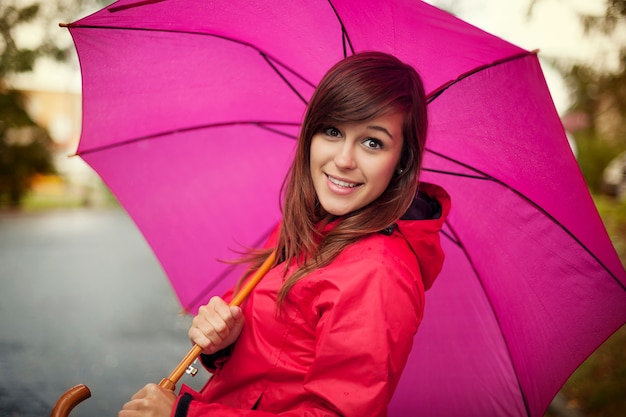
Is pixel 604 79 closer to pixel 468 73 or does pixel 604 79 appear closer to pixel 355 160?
pixel 468 73

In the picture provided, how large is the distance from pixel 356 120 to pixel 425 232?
1.63ft

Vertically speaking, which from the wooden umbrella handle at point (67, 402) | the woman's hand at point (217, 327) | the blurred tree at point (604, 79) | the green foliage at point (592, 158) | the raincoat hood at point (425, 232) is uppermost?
the green foliage at point (592, 158)

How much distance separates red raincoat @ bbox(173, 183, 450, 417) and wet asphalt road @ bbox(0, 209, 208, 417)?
2.70 m

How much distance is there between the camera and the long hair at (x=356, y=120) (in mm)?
2254

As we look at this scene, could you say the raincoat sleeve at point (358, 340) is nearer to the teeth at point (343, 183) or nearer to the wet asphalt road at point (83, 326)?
the teeth at point (343, 183)

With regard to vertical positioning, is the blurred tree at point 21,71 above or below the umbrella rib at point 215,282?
above

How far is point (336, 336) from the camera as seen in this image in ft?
6.40

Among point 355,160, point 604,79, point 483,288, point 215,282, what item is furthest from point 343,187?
point 604,79

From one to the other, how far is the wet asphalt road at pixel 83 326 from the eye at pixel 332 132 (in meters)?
3.16

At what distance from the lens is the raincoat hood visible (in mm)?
2287

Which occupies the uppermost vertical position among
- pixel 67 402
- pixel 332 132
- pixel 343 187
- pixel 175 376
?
pixel 332 132

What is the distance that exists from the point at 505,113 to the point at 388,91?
1.79ft

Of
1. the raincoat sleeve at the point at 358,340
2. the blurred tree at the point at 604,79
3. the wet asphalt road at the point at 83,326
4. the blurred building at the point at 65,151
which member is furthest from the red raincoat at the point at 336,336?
the blurred building at the point at 65,151

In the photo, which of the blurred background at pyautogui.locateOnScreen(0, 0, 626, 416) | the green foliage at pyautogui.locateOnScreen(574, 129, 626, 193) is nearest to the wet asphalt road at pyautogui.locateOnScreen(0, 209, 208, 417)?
the blurred background at pyautogui.locateOnScreen(0, 0, 626, 416)
